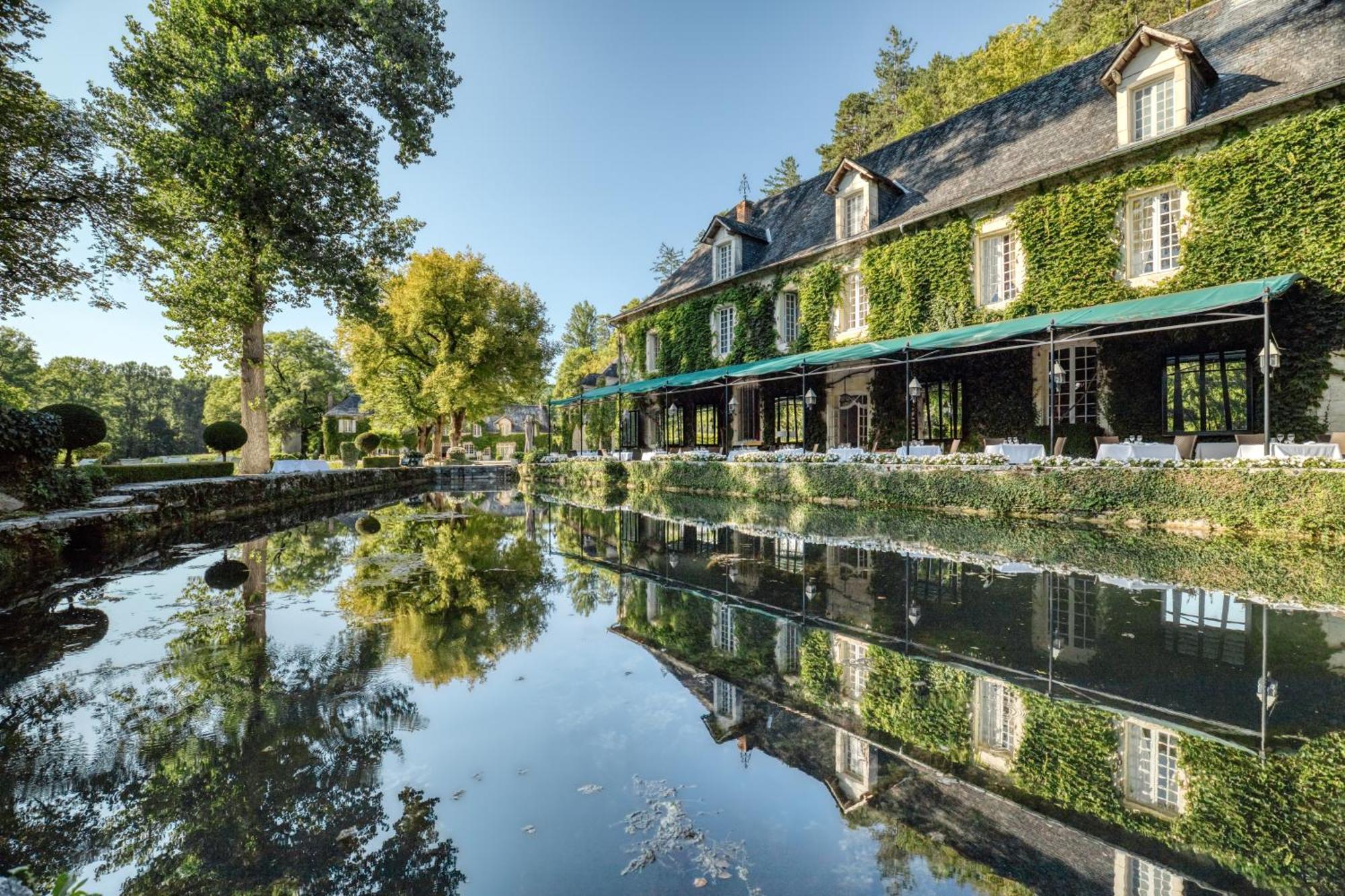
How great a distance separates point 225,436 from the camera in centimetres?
1920

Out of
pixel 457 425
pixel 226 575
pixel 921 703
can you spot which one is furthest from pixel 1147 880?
pixel 457 425

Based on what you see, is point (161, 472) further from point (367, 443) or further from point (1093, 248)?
point (1093, 248)

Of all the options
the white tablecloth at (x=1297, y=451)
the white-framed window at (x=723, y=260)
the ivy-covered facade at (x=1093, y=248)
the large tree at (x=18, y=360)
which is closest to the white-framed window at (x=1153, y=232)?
the ivy-covered facade at (x=1093, y=248)

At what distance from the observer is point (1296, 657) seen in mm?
3639

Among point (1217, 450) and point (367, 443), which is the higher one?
point (367, 443)

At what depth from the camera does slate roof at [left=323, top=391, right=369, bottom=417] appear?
47281 mm

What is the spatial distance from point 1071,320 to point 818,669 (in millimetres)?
11119

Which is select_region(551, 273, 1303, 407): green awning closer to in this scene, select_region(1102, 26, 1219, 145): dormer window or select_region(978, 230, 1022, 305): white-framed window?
select_region(978, 230, 1022, 305): white-framed window

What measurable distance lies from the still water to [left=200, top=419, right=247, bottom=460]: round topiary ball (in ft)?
52.1

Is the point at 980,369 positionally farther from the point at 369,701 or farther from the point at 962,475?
the point at 369,701

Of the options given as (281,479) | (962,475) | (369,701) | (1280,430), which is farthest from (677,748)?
(281,479)

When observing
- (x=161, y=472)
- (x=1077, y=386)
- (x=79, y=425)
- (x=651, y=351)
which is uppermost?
(x=651, y=351)

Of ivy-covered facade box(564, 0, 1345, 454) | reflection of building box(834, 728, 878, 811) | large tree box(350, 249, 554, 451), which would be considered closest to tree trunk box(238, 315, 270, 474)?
→ large tree box(350, 249, 554, 451)

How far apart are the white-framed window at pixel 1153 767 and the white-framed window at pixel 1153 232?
14.0m
